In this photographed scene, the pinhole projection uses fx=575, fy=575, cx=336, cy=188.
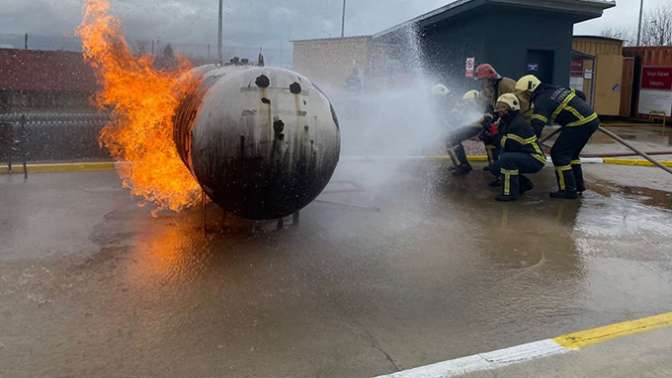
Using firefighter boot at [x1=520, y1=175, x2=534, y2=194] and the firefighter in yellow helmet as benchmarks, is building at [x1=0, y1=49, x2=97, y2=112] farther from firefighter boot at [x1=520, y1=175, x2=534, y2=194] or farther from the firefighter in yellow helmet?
firefighter boot at [x1=520, y1=175, x2=534, y2=194]

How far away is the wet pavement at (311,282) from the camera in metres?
3.58

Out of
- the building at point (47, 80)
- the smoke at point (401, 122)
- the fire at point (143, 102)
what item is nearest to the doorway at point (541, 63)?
the smoke at point (401, 122)

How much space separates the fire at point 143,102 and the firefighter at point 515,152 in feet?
13.8

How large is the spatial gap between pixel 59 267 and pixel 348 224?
3.01 m

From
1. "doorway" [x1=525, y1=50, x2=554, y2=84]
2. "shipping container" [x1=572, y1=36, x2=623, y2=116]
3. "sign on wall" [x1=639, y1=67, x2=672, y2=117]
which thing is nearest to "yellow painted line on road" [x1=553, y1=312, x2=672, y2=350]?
"doorway" [x1=525, y1=50, x2=554, y2=84]

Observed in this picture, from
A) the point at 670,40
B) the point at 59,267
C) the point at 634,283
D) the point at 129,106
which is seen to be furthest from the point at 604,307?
the point at 670,40

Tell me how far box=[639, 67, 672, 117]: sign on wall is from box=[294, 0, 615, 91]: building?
5.22m

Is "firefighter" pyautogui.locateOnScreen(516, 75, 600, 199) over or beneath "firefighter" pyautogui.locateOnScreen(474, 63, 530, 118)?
beneath

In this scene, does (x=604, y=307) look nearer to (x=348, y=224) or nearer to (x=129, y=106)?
(x=348, y=224)

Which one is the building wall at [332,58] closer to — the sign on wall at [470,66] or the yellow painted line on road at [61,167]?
the sign on wall at [470,66]

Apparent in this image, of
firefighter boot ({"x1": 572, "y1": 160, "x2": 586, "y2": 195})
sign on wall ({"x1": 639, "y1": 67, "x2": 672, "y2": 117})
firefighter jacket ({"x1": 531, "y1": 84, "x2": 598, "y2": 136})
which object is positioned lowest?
firefighter boot ({"x1": 572, "y1": 160, "x2": 586, "y2": 195})

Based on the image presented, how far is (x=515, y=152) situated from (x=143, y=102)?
16.6ft

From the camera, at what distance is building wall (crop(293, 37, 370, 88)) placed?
22297 millimetres

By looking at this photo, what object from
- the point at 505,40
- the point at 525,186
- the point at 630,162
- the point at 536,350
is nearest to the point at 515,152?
the point at 525,186
